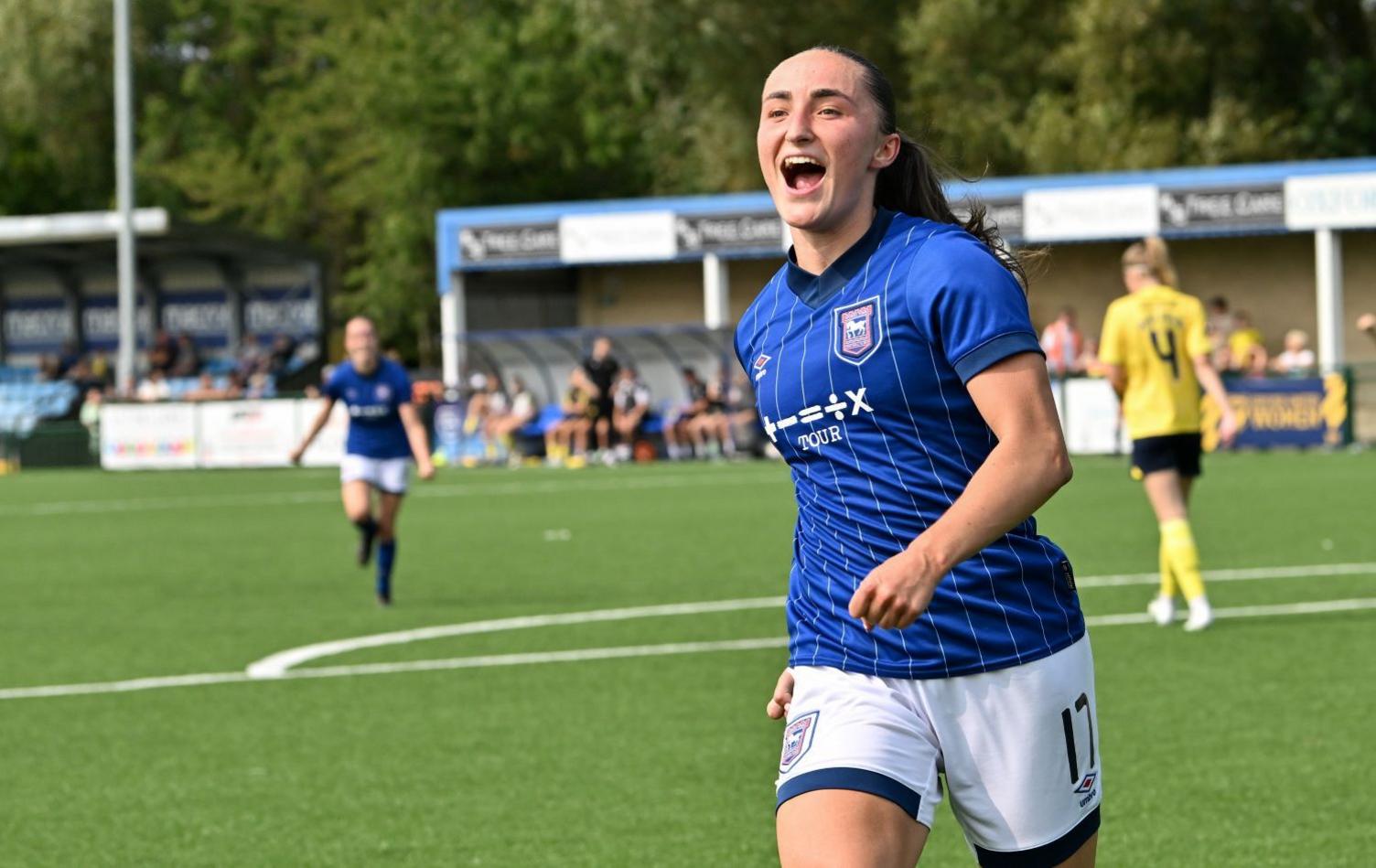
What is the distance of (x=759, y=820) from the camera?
6973 mm

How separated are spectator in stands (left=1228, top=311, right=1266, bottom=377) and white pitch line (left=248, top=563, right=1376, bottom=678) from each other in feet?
52.9

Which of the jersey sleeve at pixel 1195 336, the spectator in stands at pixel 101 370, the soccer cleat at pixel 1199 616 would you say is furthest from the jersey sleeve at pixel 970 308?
the spectator in stands at pixel 101 370

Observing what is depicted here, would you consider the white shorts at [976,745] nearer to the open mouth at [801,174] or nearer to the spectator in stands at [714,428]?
the open mouth at [801,174]

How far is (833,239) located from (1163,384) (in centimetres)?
777

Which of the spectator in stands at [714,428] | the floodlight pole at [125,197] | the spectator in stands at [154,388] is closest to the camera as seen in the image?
the spectator in stands at [714,428]

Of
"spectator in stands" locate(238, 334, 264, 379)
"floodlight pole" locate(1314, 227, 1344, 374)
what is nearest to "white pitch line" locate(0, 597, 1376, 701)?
"floodlight pole" locate(1314, 227, 1344, 374)

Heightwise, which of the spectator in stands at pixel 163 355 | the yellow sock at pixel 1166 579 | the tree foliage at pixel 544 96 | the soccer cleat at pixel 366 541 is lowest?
the yellow sock at pixel 1166 579

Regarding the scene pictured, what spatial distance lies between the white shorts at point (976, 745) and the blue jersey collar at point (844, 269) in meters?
0.71

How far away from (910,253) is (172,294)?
4867cm

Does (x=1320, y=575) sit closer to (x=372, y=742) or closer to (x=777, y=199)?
(x=372, y=742)

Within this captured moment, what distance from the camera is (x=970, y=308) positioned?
357 centimetres

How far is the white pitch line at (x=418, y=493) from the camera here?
26.9 metres

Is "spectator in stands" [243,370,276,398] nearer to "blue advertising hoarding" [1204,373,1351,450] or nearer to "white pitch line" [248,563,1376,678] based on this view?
"blue advertising hoarding" [1204,373,1351,450]

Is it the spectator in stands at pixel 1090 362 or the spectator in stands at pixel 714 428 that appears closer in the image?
the spectator in stands at pixel 1090 362
